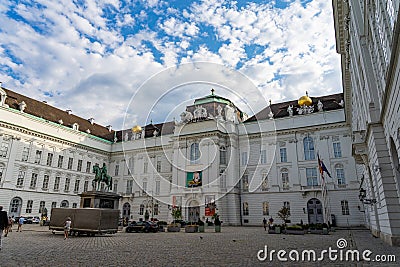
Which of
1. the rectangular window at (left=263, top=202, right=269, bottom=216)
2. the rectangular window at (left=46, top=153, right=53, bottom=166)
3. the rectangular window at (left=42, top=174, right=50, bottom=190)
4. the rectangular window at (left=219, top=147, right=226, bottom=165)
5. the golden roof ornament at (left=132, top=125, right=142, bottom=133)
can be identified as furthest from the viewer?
the golden roof ornament at (left=132, top=125, right=142, bottom=133)

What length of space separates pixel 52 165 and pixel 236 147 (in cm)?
2871

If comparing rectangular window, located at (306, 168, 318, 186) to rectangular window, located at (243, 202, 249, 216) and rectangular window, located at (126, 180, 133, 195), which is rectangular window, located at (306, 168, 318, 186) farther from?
rectangular window, located at (126, 180, 133, 195)

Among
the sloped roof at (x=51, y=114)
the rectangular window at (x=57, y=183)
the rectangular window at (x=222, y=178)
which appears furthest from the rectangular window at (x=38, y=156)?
the rectangular window at (x=222, y=178)

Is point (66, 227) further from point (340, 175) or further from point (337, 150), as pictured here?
point (337, 150)

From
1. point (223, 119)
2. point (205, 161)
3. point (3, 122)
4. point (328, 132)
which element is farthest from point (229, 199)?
point (3, 122)

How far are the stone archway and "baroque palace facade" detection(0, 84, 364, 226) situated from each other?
0.14 metres

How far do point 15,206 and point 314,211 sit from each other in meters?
40.2

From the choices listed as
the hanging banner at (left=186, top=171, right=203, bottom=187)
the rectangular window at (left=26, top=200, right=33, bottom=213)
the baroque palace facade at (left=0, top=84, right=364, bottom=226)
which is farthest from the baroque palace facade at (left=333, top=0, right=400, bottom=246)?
the rectangular window at (left=26, top=200, right=33, bottom=213)

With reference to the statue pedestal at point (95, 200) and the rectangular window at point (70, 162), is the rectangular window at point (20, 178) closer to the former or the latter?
the rectangular window at point (70, 162)

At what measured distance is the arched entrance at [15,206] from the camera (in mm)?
41156

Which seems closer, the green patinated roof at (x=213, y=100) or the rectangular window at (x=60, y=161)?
the rectangular window at (x=60, y=161)

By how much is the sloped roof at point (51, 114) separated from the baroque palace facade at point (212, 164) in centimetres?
25

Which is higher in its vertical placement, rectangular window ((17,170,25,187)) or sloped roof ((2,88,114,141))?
sloped roof ((2,88,114,141))

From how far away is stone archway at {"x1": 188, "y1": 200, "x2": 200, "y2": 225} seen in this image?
44.3 m
